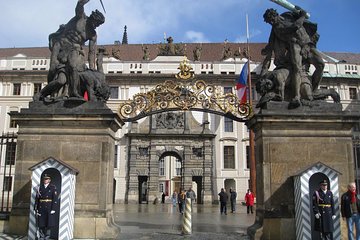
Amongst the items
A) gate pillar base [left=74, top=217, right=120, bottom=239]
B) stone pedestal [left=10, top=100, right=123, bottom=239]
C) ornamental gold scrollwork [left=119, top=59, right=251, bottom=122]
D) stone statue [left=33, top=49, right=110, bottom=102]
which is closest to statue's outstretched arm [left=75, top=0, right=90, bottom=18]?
stone statue [left=33, top=49, right=110, bottom=102]

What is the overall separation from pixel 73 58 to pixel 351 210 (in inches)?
282

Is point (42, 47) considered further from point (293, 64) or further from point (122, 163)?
point (293, 64)

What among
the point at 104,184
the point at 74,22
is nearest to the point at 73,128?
the point at 104,184

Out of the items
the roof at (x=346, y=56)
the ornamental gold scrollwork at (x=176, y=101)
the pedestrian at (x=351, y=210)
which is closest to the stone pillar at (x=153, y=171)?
the roof at (x=346, y=56)

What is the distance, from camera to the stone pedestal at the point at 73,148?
8.92 metres

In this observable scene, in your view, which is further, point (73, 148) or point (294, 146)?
point (73, 148)

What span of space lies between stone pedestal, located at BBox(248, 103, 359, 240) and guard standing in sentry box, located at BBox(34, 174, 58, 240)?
4.48 meters

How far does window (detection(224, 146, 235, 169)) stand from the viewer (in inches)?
1532

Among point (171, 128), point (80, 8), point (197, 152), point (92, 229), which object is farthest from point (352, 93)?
point (92, 229)

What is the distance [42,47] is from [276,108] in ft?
153

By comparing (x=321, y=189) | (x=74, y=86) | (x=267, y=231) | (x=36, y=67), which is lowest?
(x=267, y=231)

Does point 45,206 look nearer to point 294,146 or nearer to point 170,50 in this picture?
point 294,146

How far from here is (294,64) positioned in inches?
362

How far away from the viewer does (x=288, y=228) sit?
28.1 ft
